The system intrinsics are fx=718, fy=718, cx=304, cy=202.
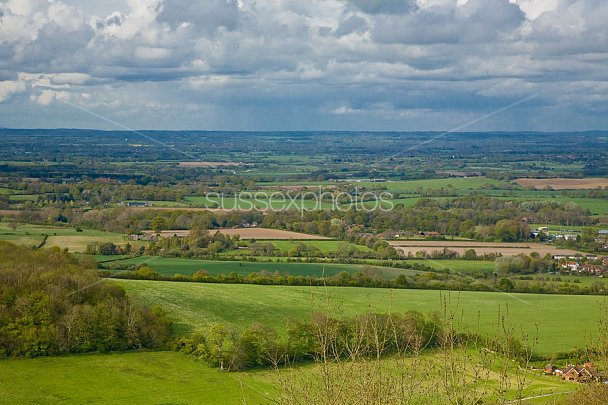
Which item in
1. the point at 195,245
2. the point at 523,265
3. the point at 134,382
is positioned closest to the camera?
the point at 134,382

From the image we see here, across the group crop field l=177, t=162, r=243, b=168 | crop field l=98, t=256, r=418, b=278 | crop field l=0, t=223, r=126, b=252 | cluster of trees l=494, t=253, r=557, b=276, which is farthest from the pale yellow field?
crop field l=177, t=162, r=243, b=168

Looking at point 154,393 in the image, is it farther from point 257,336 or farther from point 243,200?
point 243,200

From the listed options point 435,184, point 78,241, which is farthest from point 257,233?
point 435,184

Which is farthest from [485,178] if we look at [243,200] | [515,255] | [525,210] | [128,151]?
[128,151]

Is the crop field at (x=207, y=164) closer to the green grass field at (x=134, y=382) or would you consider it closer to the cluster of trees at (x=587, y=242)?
the cluster of trees at (x=587, y=242)

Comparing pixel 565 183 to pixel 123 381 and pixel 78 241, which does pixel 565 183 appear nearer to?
pixel 78 241

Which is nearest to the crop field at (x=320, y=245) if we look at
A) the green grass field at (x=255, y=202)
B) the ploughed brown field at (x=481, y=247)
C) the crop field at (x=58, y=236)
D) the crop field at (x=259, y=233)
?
the crop field at (x=259, y=233)

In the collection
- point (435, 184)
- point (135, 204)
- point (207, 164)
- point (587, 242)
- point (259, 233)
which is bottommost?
point (587, 242)
